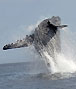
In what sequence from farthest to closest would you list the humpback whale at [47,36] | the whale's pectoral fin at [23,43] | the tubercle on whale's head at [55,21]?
the whale's pectoral fin at [23,43] → the humpback whale at [47,36] → the tubercle on whale's head at [55,21]

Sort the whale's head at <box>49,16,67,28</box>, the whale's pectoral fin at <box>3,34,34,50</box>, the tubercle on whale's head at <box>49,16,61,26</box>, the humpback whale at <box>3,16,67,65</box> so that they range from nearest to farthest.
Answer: the whale's head at <box>49,16,67,28</box> < the tubercle on whale's head at <box>49,16,61,26</box> < the humpback whale at <box>3,16,67,65</box> < the whale's pectoral fin at <box>3,34,34,50</box>

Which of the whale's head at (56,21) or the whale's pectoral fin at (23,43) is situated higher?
the whale's head at (56,21)

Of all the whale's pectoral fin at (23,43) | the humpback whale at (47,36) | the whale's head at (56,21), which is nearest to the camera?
the whale's head at (56,21)

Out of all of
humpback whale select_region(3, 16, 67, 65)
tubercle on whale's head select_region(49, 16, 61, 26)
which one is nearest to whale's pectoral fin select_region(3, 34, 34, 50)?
humpback whale select_region(3, 16, 67, 65)

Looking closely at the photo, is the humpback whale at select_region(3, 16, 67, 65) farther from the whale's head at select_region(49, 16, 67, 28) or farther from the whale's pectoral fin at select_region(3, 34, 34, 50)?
the whale's pectoral fin at select_region(3, 34, 34, 50)

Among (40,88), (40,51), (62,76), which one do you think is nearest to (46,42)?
(40,51)

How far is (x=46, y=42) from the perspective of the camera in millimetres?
33188

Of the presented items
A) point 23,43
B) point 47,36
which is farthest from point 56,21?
point 23,43

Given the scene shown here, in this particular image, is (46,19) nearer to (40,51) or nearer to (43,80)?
(40,51)

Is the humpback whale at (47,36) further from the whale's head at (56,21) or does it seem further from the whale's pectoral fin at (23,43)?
the whale's pectoral fin at (23,43)

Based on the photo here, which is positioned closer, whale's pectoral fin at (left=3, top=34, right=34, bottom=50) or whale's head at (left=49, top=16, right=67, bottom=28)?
whale's head at (left=49, top=16, right=67, bottom=28)

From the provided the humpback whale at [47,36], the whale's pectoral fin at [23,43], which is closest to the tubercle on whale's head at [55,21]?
the humpback whale at [47,36]

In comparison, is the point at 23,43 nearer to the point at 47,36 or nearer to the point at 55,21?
the point at 47,36

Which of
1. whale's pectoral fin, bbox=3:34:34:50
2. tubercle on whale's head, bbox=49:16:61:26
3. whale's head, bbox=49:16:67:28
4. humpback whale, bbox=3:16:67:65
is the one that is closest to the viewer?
whale's head, bbox=49:16:67:28
